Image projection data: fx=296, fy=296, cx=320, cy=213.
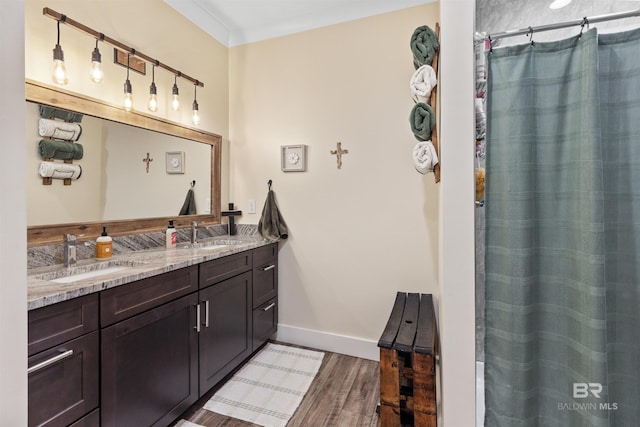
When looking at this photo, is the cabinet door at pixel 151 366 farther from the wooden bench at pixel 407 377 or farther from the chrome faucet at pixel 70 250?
the wooden bench at pixel 407 377

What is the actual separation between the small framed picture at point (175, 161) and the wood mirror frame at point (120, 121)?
0.49 ft

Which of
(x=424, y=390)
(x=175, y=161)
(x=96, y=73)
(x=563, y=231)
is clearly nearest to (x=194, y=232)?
(x=175, y=161)

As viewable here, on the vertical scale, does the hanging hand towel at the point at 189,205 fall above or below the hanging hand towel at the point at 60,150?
below

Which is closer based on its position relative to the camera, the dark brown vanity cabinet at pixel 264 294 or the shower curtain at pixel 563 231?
the shower curtain at pixel 563 231

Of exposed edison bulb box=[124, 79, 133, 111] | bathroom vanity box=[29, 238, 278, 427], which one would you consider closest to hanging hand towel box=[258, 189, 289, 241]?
bathroom vanity box=[29, 238, 278, 427]

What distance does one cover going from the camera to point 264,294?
2.46 metres

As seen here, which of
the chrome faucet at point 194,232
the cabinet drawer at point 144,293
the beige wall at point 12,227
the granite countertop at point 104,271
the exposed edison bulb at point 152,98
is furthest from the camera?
the chrome faucet at point 194,232

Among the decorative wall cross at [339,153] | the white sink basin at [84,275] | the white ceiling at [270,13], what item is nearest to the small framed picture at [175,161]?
the white sink basin at [84,275]

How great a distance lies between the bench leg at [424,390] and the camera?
1.38 m

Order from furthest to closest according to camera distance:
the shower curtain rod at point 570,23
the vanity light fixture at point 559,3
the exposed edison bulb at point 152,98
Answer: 1. the exposed edison bulb at point 152,98
2. the vanity light fixture at point 559,3
3. the shower curtain rod at point 570,23

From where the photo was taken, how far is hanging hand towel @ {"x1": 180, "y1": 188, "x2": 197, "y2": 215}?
2.43 m

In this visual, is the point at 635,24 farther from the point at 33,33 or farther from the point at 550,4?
the point at 33,33

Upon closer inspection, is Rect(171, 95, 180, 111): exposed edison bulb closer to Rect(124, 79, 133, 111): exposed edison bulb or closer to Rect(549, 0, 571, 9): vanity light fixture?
Rect(124, 79, 133, 111): exposed edison bulb

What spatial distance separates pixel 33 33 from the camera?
1.50 m
